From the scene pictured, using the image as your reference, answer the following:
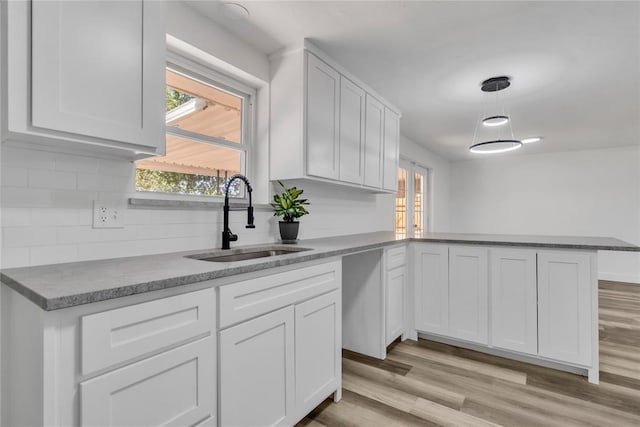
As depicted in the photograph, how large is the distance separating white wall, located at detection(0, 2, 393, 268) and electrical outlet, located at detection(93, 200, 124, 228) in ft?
0.07

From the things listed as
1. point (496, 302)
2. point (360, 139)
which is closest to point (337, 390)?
point (496, 302)

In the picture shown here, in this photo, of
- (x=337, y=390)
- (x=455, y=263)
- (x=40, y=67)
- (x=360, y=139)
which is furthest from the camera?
(x=360, y=139)

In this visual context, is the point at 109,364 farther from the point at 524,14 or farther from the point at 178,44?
the point at 524,14

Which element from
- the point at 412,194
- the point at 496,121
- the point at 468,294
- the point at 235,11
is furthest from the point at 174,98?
the point at 412,194

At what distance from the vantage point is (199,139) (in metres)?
2.10

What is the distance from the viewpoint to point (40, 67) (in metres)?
1.06

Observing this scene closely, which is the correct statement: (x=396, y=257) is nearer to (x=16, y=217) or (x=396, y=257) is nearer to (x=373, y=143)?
(x=373, y=143)

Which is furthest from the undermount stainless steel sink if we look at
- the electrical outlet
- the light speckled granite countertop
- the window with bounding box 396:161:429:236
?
the window with bounding box 396:161:429:236

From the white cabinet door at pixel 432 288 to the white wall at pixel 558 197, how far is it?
15.2ft

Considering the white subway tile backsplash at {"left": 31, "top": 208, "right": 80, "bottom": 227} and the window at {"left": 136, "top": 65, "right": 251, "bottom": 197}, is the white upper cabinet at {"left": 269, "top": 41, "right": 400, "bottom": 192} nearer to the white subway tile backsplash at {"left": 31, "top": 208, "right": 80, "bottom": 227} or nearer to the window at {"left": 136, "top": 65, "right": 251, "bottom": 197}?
the window at {"left": 136, "top": 65, "right": 251, "bottom": 197}

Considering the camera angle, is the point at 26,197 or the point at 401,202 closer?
the point at 26,197

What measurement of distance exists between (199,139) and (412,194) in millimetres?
4178

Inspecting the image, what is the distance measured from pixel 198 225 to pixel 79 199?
0.61 m

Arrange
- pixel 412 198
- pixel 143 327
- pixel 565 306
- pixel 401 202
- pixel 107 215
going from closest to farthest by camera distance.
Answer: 1. pixel 143 327
2. pixel 107 215
3. pixel 565 306
4. pixel 401 202
5. pixel 412 198
